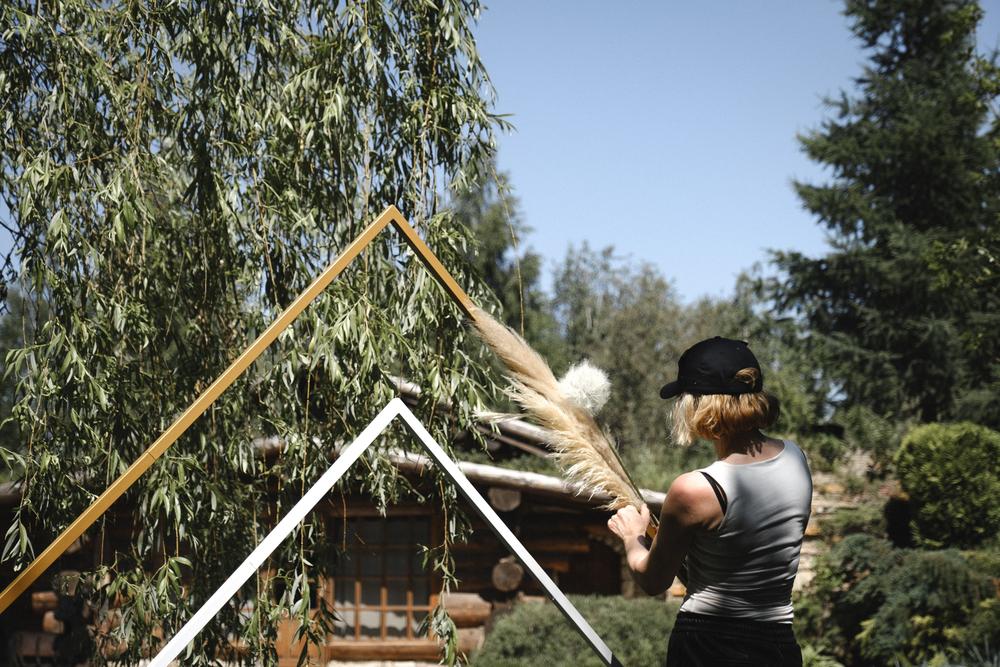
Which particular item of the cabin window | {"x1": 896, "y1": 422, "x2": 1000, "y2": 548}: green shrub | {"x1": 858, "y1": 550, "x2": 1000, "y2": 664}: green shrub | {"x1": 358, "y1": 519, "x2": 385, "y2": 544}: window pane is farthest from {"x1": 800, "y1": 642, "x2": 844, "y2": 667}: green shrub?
{"x1": 358, "y1": 519, "x2": 385, "y2": 544}: window pane

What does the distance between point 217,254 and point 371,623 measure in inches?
267

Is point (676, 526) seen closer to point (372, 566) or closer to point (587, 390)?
point (587, 390)

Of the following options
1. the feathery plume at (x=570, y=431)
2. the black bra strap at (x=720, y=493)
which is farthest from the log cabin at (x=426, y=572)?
the black bra strap at (x=720, y=493)

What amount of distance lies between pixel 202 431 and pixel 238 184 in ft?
3.84

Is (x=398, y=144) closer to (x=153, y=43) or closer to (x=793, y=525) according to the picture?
(x=153, y=43)

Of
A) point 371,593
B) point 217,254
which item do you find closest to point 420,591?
point 371,593

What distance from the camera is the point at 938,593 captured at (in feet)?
27.0

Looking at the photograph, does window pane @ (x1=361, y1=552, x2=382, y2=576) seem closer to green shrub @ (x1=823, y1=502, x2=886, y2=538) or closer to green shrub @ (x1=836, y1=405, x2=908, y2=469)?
green shrub @ (x1=823, y1=502, x2=886, y2=538)

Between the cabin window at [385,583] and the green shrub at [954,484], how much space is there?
5411 millimetres

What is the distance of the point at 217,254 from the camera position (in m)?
4.20

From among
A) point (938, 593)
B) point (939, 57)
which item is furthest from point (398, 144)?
point (939, 57)

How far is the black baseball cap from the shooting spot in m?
1.86

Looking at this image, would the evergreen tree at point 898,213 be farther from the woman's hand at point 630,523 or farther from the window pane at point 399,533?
the woman's hand at point 630,523

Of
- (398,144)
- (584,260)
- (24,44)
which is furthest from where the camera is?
(584,260)
